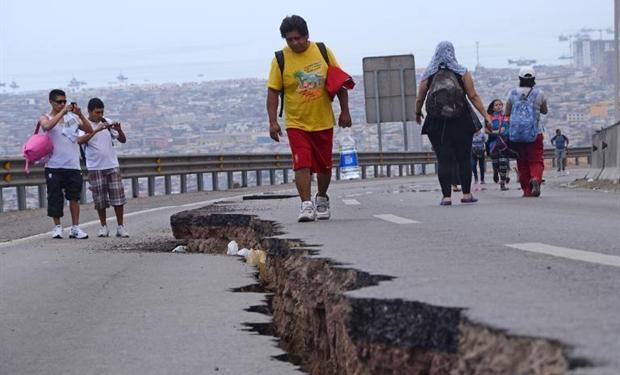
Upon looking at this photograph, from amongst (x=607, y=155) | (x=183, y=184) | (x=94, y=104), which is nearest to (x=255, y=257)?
(x=94, y=104)

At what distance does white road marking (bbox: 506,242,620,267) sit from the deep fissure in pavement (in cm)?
109

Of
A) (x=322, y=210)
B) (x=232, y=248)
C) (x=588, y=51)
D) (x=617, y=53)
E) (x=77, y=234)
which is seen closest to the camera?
(x=232, y=248)

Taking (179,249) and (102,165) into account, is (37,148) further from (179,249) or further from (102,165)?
(179,249)

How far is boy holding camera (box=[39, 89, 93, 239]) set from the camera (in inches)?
519

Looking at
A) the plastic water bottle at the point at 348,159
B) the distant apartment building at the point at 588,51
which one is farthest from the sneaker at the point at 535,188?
the distant apartment building at the point at 588,51

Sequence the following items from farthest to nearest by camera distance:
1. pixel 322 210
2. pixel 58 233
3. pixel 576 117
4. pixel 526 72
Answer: pixel 576 117
pixel 526 72
pixel 58 233
pixel 322 210

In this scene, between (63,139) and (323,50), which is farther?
(63,139)

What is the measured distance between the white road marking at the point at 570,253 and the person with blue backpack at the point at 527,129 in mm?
8674

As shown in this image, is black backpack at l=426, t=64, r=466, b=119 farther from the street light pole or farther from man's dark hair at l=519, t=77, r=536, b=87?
the street light pole

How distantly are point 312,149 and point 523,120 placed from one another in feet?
18.0

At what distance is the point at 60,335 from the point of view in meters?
6.33

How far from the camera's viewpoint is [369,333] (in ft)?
14.0

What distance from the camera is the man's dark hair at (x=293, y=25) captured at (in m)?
10.6

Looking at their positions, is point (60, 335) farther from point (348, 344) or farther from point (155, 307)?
point (348, 344)
